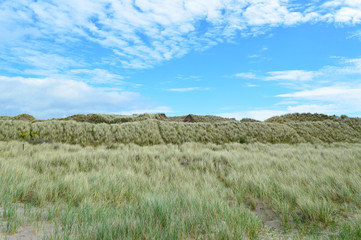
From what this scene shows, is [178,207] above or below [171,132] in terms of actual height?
below

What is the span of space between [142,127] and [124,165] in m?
4.58

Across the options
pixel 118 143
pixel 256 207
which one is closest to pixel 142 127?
pixel 118 143

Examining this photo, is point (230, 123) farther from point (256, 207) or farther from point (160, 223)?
point (160, 223)

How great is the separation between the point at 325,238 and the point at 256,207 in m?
1.00

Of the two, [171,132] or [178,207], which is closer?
[178,207]

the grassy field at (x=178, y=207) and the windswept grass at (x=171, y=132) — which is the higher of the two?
the windswept grass at (x=171, y=132)

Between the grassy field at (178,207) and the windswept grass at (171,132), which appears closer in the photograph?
the grassy field at (178,207)

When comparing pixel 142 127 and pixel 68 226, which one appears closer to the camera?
pixel 68 226

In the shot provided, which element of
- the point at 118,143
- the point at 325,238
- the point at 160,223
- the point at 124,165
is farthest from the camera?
the point at 118,143

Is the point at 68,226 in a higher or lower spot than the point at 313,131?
lower

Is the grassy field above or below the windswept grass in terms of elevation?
below

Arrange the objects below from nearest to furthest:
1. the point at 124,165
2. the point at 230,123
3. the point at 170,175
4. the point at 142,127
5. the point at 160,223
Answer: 1. the point at 160,223
2. the point at 170,175
3. the point at 124,165
4. the point at 142,127
5. the point at 230,123

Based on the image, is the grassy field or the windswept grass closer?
the grassy field

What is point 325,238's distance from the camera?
2.14 metres
